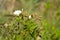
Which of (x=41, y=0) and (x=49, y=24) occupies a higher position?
(x=41, y=0)

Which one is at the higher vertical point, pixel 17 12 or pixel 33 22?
pixel 17 12

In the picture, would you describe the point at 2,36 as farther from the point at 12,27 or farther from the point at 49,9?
the point at 49,9

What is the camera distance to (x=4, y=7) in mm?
3008

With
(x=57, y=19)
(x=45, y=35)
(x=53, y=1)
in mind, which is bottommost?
(x=45, y=35)

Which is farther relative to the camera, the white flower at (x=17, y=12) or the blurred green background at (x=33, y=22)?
the white flower at (x=17, y=12)

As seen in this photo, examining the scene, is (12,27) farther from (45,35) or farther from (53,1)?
(53,1)

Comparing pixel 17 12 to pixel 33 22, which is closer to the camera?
pixel 33 22

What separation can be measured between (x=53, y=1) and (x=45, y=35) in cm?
47

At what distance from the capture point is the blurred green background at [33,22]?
273 centimetres

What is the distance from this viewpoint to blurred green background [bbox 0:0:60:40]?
8.96 feet

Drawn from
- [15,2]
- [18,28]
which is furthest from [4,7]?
[18,28]

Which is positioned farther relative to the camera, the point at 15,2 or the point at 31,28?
the point at 15,2

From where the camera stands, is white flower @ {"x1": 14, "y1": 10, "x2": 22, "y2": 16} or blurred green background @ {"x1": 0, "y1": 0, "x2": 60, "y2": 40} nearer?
blurred green background @ {"x1": 0, "y1": 0, "x2": 60, "y2": 40}

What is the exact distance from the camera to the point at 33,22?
2832 mm
